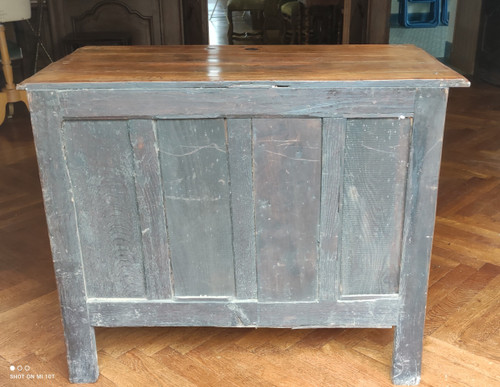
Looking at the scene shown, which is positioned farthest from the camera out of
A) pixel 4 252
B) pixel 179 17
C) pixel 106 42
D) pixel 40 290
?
pixel 179 17

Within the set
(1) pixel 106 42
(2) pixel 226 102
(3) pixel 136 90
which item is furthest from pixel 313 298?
(1) pixel 106 42

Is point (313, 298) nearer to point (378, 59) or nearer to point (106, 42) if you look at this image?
point (378, 59)

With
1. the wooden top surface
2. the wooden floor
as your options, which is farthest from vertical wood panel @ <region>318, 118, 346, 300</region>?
the wooden floor

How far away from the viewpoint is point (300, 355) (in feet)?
5.54

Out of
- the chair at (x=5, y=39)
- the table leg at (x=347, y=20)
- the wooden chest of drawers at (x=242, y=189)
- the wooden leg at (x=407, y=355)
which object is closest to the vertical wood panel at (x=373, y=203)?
the wooden chest of drawers at (x=242, y=189)

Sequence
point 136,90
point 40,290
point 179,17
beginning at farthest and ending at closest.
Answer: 1. point 179,17
2. point 40,290
3. point 136,90

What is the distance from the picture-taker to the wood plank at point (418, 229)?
1361 mm

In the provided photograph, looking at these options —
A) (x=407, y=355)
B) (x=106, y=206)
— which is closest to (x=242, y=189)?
(x=106, y=206)

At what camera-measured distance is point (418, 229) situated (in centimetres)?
145

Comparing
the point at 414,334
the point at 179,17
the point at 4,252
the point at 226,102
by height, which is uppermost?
the point at 226,102

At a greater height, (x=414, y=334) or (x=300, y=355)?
(x=414, y=334)

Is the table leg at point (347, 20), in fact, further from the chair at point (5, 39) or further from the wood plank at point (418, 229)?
the wood plank at point (418, 229)

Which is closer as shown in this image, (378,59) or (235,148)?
(235,148)

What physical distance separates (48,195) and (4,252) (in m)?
0.97
